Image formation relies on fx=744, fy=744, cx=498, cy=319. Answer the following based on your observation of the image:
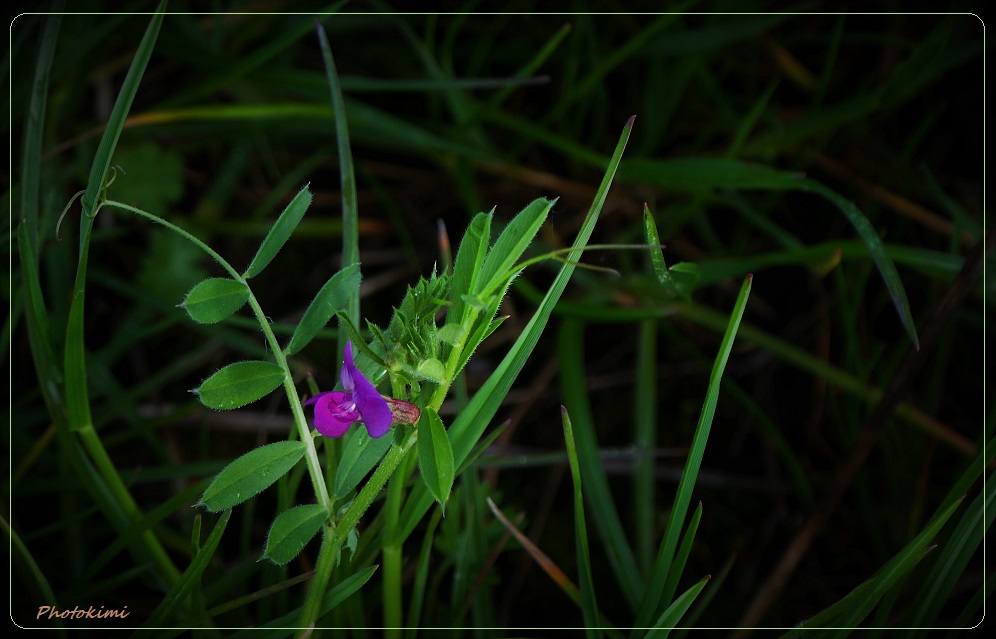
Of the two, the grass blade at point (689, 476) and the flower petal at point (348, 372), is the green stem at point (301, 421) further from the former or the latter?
the grass blade at point (689, 476)

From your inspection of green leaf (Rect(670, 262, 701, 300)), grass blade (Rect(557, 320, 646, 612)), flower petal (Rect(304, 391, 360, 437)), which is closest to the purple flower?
flower petal (Rect(304, 391, 360, 437))

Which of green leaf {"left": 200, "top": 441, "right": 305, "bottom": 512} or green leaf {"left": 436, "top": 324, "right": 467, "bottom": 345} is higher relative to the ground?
green leaf {"left": 436, "top": 324, "right": 467, "bottom": 345}

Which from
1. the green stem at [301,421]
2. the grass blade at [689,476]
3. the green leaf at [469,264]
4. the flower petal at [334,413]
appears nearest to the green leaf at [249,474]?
the green stem at [301,421]

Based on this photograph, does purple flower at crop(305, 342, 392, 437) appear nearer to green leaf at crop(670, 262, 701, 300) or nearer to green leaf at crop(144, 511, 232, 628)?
green leaf at crop(144, 511, 232, 628)

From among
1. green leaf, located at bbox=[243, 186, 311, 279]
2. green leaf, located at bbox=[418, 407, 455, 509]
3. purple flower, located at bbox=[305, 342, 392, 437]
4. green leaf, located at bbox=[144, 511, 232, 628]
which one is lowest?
green leaf, located at bbox=[144, 511, 232, 628]

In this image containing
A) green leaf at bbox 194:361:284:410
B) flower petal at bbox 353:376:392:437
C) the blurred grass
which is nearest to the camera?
flower petal at bbox 353:376:392:437

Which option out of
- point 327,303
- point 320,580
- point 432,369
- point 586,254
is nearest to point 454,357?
point 432,369
